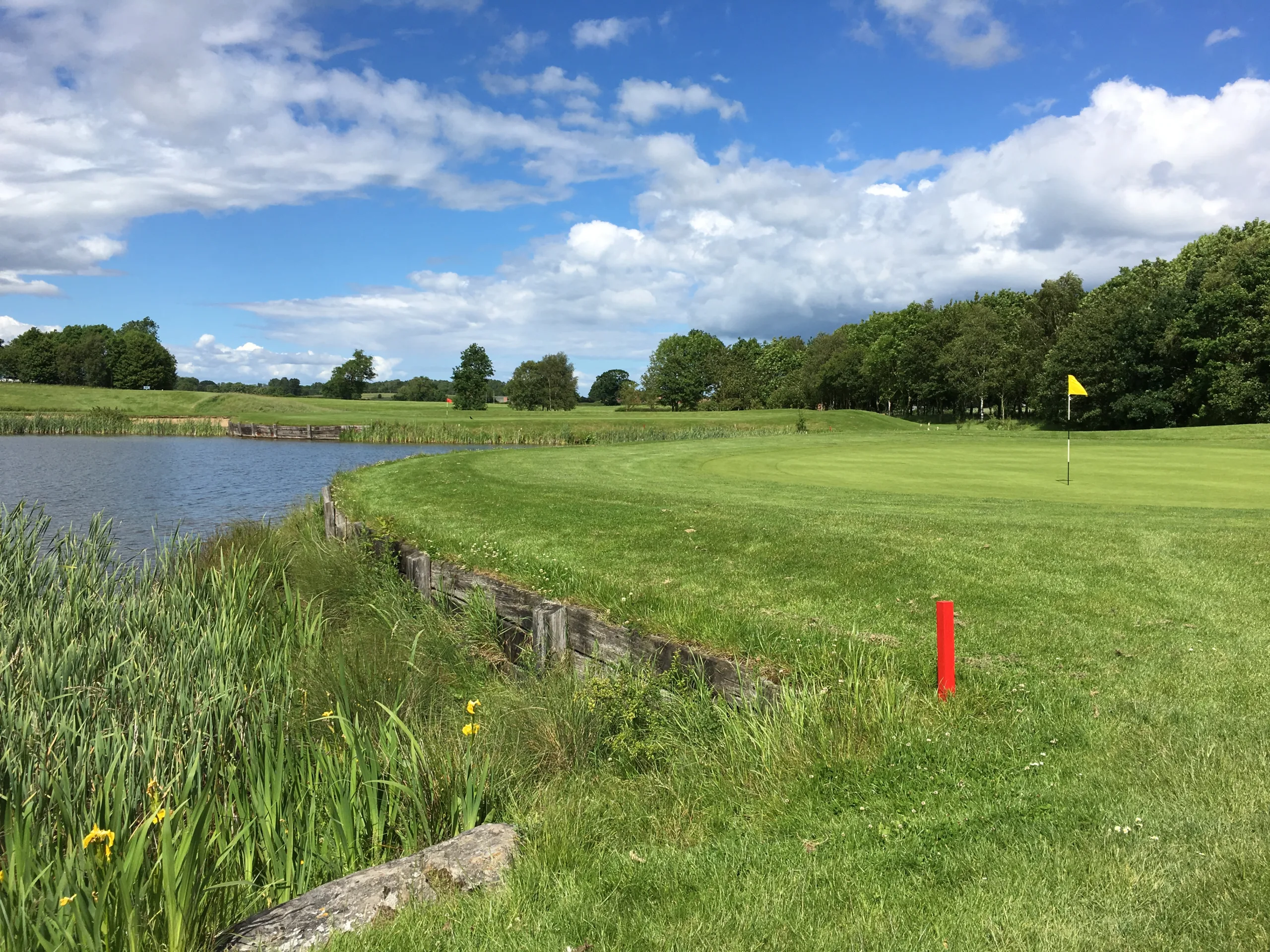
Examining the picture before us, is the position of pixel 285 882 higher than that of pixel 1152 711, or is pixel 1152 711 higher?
pixel 1152 711

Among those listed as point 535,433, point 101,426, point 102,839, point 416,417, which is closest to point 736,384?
point 416,417

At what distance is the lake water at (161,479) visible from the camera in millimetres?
18578

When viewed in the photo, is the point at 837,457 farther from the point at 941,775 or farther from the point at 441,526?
the point at 941,775

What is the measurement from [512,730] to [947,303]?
283ft

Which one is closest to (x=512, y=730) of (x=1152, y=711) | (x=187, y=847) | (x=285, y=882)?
(x=285, y=882)

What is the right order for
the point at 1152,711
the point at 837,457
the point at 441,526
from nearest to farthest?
the point at 1152,711, the point at 441,526, the point at 837,457

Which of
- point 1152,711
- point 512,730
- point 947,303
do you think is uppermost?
point 947,303

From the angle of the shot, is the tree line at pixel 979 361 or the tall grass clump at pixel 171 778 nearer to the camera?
the tall grass clump at pixel 171 778

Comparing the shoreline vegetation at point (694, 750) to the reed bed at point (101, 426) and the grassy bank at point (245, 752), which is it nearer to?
the grassy bank at point (245, 752)

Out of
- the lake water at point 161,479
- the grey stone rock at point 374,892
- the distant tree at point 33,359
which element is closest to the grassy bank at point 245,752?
the grey stone rock at point 374,892

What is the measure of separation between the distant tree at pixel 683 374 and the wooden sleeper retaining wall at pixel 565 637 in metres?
92.2

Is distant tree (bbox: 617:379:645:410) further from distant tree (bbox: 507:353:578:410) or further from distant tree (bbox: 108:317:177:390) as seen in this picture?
distant tree (bbox: 108:317:177:390)

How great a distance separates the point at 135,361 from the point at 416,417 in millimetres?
59501

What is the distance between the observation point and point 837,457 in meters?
23.8
